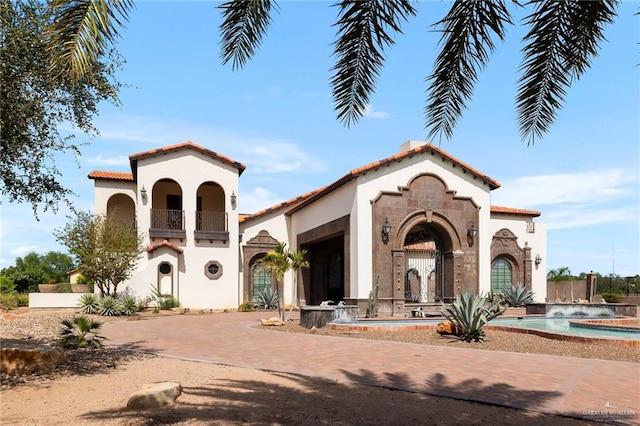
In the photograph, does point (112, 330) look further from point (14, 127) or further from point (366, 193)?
point (366, 193)

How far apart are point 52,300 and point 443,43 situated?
1031 inches

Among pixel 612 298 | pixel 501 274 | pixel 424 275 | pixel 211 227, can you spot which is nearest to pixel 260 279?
pixel 211 227

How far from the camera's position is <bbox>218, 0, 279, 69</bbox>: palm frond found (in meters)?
4.98

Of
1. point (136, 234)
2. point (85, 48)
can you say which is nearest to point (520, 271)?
point (136, 234)

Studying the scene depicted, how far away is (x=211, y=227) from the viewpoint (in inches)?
1157

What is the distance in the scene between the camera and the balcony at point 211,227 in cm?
2806

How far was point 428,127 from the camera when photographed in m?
5.82

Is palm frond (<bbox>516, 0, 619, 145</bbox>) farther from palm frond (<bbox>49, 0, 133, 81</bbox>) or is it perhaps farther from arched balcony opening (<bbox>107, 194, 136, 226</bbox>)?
arched balcony opening (<bbox>107, 194, 136, 226</bbox>)

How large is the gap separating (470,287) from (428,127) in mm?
18479

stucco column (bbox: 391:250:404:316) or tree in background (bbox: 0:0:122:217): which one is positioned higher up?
tree in background (bbox: 0:0:122:217)

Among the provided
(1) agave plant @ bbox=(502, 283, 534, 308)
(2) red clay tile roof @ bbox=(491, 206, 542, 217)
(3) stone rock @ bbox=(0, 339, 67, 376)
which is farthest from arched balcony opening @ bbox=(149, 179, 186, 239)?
(3) stone rock @ bbox=(0, 339, 67, 376)

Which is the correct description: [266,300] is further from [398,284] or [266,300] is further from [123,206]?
[123,206]

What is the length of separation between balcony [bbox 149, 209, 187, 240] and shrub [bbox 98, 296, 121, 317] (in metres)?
5.42

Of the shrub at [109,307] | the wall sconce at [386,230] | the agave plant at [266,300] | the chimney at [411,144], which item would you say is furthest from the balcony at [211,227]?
the chimney at [411,144]
